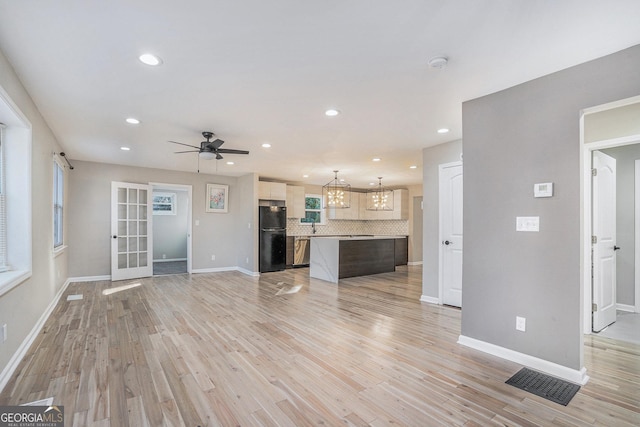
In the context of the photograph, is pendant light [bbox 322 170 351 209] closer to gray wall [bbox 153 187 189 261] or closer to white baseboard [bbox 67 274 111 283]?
gray wall [bbox 153 187 189 261]

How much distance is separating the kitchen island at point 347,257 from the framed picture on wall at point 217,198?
2694mm

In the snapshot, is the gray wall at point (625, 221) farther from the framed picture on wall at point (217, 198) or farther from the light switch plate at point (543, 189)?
the framed picture on wall at point (217, 198)

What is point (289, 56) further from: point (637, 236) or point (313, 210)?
point (313, 210)

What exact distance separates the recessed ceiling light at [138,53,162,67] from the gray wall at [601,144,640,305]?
5834 mm

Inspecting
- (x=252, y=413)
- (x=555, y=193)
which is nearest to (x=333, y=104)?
(x=555, y=193)

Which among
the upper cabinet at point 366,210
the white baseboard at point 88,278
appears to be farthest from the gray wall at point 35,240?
the upper cabinet at point 366,210

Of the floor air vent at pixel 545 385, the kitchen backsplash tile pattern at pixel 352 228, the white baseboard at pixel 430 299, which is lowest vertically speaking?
the white baseboard at pixel 430 299

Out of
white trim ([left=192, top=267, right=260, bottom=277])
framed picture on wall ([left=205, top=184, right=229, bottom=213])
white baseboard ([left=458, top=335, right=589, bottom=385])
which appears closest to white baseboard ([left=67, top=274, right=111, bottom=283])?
white trim ([left=192, top=267, right=260, bottom=277])

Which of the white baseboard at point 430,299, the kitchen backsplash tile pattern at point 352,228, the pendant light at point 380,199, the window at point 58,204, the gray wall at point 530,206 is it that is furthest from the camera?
the kitchen backsplash tile pattern at point 352,228

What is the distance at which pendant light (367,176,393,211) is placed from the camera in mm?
8875

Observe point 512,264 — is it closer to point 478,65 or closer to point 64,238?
point 478,65

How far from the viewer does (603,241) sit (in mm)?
3668

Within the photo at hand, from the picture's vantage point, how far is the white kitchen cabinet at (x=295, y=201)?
8.70 m

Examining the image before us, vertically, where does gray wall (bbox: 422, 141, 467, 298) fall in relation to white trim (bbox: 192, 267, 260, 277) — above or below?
above
